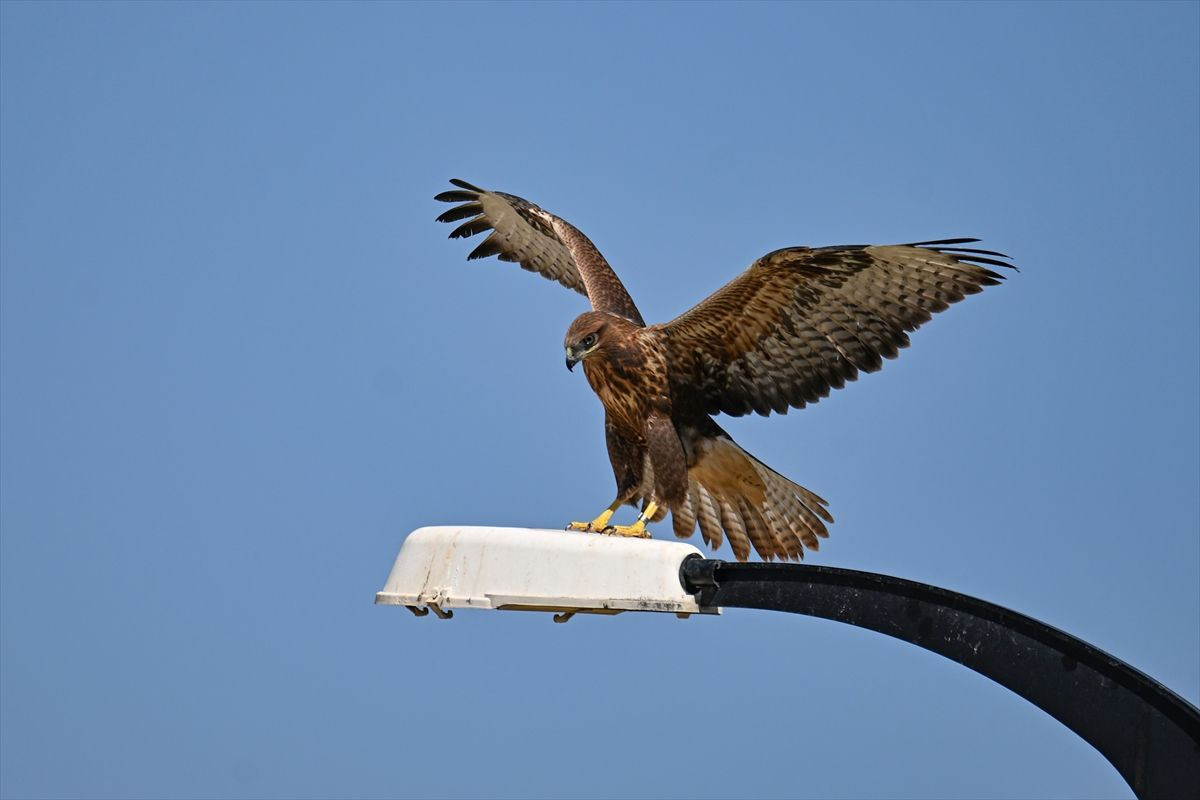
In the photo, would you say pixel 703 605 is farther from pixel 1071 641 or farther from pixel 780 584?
pixel 1071 641

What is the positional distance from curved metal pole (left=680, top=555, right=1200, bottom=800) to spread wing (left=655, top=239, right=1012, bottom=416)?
2759 mm

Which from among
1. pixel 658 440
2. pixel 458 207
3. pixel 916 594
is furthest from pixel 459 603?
pixel 458 207

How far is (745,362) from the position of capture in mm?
6211

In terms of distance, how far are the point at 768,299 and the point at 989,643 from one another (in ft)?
12.1

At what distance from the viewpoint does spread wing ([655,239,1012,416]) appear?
557 centimetres

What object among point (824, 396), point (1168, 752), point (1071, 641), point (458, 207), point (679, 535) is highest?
point (458, 207)

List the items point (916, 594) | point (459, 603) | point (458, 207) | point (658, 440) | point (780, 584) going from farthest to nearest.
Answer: point (458, 207) → point (658, 440) → point (459, 603) → point (780, 584) → point (916, 594)

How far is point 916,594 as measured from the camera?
253 centimetres

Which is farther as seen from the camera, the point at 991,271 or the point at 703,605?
the point at 991,271

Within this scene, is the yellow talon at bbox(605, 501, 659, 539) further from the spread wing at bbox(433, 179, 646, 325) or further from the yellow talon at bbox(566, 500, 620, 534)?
the spread wing at bbox(433, 179, 646, 325)

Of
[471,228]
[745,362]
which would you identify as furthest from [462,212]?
[745,362]

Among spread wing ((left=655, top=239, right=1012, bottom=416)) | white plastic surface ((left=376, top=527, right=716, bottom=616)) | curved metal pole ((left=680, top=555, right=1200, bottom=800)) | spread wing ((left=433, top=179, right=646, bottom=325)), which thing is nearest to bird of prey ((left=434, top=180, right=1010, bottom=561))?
spread wing ((left=655, top=239, right=1012, bottom=416))

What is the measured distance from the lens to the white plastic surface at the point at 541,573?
3.01 m

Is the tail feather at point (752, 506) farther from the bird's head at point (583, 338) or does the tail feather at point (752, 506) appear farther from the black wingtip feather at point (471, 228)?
the black wingtip feather at point (471, 228)
